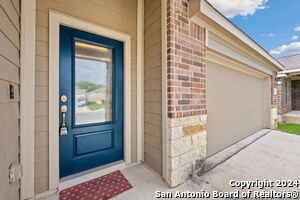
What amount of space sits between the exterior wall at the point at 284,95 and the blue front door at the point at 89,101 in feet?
27.7

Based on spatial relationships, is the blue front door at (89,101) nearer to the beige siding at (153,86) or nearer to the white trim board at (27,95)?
the white trim board at (27,95)

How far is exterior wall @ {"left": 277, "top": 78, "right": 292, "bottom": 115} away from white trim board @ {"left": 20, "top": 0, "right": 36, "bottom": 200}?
30.9 ft

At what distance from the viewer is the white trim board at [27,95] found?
4.31 feet

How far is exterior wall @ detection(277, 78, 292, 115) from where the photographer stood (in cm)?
655

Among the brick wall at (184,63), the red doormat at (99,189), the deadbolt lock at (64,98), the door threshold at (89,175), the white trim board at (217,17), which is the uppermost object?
the white trim board at (217,17)

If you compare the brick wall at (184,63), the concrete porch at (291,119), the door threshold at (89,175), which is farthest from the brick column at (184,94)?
the concrete porch at (291,119)

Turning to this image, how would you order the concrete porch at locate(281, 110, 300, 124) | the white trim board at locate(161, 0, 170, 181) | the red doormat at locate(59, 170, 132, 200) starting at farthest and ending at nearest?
the concrete porch at locate(281, 110, 300, 124), the white trim board at locate(161, 0, 170, 181), the red doormat at locate(59, 170, 132, 200)

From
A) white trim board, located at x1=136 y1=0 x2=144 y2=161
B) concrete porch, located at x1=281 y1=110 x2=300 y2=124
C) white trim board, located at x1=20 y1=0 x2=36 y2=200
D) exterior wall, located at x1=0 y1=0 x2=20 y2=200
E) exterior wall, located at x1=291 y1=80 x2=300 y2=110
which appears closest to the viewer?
exterior wall, located at x1=0 y1=0 x2=20 y2=200

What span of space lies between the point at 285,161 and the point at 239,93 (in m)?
1.67

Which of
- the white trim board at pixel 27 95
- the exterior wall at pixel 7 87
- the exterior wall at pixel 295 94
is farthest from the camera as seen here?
the exterior wall at pixel 295 94

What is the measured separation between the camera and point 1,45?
0.89 m

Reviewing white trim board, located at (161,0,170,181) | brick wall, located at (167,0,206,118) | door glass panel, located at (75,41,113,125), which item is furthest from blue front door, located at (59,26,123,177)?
brick wall, located at (167,0,206,118)

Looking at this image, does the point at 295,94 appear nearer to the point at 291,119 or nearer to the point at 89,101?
the point at 291,119

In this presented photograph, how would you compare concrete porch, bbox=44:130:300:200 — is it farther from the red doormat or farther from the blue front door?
the blue front door
